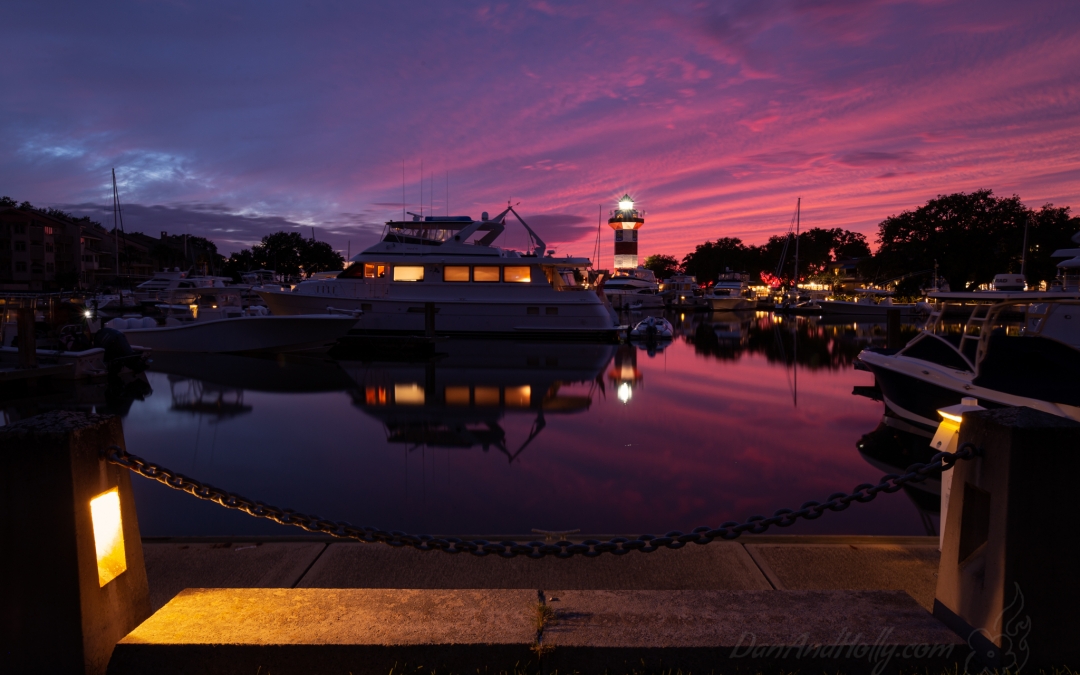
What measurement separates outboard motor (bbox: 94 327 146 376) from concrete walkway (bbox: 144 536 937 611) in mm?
15528

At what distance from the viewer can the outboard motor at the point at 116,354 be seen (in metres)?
17.7

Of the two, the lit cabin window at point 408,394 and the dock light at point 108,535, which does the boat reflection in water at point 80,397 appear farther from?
the dock light at point 108,535

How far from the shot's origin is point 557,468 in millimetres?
9750

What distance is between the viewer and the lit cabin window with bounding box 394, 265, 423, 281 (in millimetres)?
31453

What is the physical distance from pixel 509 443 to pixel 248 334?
16.5 metres

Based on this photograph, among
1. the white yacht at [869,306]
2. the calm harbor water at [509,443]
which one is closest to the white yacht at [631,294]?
the white yacht at [869,306]

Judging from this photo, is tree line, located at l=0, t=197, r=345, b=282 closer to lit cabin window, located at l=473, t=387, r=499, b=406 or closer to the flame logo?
lit cabin window, located at l=473, t=387, r=499, b=406

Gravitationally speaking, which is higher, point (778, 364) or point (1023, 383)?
point (1023, 383)

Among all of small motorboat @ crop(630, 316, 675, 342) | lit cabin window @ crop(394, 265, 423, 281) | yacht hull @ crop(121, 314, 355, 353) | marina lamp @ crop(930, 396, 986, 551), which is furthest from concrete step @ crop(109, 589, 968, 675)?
small motorboat @ crop(630, 316, 675, 342)

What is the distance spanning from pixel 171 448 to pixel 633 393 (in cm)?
1098

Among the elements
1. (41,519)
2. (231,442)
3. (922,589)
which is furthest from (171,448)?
(922,589)

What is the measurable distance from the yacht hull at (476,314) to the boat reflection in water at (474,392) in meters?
3.73

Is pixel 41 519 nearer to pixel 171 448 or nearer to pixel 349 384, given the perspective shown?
pixel 171 448

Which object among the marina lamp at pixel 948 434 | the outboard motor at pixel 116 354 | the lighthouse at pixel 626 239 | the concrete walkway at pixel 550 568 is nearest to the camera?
the marina lamp at pixel 948 434
